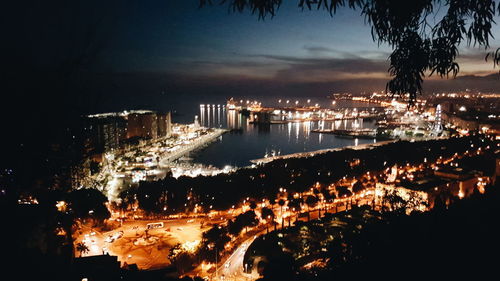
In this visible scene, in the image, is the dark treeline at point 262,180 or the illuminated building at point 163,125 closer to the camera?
the dark treeline at point 262,180

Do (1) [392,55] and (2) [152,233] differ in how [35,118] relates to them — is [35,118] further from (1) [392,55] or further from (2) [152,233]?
(2) [152,233]

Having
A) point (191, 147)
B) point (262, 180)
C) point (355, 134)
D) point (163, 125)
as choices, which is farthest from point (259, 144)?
point (262, 180)

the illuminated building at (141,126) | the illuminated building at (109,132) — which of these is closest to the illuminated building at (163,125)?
the illuminated building at (141,126)

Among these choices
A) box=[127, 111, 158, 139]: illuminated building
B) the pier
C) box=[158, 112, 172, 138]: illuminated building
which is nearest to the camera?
the pier

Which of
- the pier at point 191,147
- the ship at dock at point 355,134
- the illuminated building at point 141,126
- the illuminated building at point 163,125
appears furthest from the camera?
the illuminated building at point 163,125

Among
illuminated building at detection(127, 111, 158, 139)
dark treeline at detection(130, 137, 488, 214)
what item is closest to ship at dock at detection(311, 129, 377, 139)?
dark treeline at detection(130, 137, 488, 214)

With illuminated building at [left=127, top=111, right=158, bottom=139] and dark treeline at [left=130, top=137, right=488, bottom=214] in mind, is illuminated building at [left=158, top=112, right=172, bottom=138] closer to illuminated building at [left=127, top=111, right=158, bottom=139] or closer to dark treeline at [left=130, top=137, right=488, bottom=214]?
illuminated building at [left=127, top=111, right=158, bottom=139]

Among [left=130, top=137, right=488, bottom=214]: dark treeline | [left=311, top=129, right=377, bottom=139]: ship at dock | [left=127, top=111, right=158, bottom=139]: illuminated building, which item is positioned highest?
[left=127, top=111, right=158, bottom=139]: illuminated building

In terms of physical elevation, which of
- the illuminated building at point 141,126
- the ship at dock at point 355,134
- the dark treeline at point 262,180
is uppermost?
the illuminated building at point 141,126

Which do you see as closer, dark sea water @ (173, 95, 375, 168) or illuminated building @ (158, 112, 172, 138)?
dark sea water @ (173, 95, 375, 168)

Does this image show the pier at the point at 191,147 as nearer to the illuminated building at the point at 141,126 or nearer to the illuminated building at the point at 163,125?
the illuminated building at the point at 163,125
